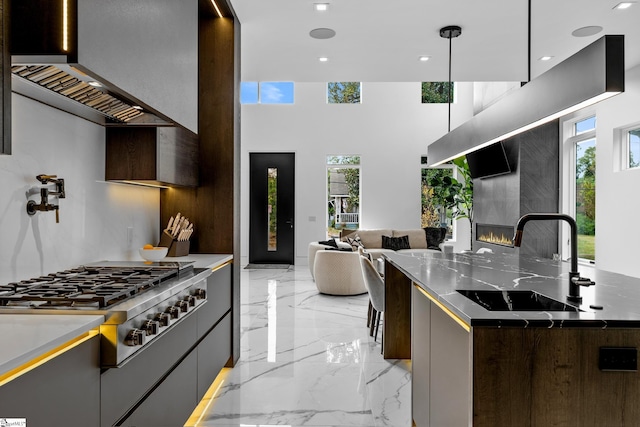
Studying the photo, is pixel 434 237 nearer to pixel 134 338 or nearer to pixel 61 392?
pixel 134 338

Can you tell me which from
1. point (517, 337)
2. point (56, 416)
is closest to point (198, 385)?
point (56, 416)

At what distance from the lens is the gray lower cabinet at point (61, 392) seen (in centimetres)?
98

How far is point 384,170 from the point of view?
9.10 m

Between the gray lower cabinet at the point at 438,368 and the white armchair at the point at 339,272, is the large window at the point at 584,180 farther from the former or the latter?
the gray lower cabinet at the point at 438,368

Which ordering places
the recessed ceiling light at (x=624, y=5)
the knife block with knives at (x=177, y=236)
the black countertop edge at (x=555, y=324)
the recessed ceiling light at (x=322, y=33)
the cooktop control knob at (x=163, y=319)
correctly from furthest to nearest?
the recessed ceiling light at (x=322, y=33) < the recessed ceiling light at (x=624, y=5) < the knife block with knives at (x=177, y=236) < the cooktop control knob at (x=163, y=319) < the black countertop edge at (x=555, y=324)

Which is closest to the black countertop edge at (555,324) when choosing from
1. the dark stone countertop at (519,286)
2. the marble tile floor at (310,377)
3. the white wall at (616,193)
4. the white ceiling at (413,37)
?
the dark stone countertop at (519,286)

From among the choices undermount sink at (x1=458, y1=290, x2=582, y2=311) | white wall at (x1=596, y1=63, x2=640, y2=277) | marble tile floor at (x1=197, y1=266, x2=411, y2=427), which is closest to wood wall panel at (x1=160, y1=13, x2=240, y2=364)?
marble tile floor at (x1=197, y1=266, x2=411, y2=427)

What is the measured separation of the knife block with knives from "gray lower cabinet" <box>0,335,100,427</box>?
166 cm

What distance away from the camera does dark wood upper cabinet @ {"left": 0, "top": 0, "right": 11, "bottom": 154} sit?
47.8 inches

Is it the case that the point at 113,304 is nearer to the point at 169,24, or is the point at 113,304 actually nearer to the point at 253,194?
the point at 169,24

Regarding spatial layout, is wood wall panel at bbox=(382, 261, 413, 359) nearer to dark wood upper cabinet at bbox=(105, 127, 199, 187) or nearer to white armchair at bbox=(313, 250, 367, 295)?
dark wood upper cabinet at bbox=(105, 127, 199, 187)

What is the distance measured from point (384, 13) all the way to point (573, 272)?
2.38 metres

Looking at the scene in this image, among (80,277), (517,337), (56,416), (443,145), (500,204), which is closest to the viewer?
(56,416)

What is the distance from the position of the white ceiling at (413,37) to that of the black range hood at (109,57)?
118 cm
